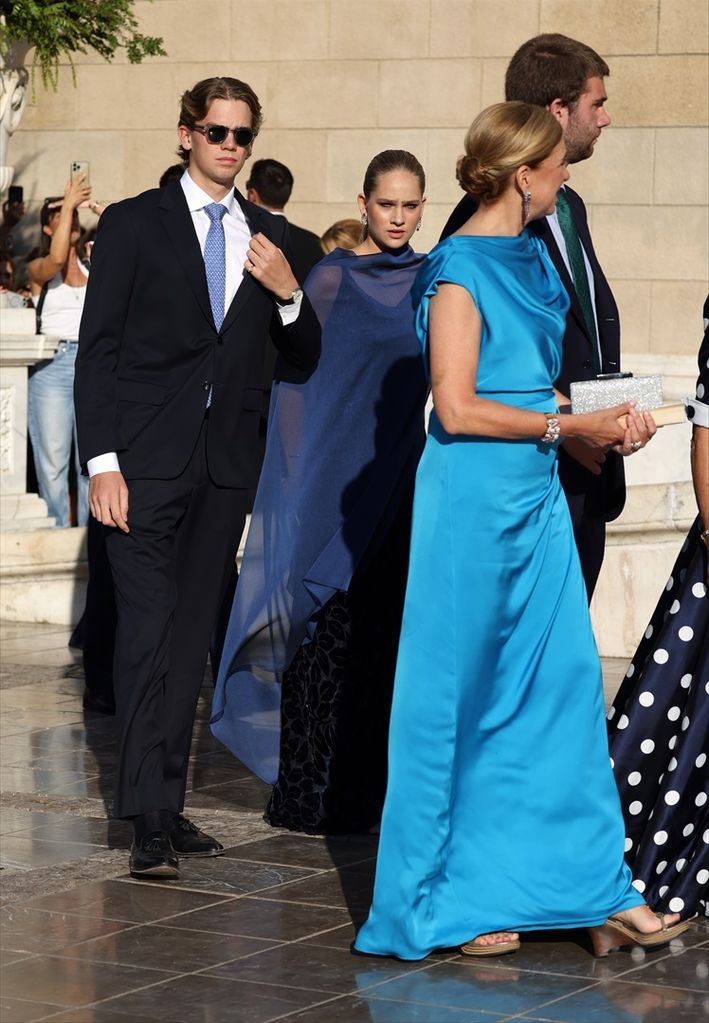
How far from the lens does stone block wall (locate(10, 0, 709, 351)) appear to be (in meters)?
13.4

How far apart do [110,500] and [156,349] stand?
46cm

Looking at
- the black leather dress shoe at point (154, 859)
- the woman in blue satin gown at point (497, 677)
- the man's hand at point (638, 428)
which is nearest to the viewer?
the woman in blue satin gown at point (497, 677)

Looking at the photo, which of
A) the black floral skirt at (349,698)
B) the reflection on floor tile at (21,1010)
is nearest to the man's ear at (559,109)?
the black floral skirt at (349,698)

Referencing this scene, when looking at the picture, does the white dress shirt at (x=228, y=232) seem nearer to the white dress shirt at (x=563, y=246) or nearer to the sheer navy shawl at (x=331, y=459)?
the sheer navy shawl at (x=331, y=459)

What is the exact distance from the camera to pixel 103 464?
5.86 meters

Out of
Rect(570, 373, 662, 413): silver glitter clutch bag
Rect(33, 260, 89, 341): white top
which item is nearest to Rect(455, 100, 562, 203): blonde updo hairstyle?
Rect(570, 373, 662, 413): silver glitter clutch bag

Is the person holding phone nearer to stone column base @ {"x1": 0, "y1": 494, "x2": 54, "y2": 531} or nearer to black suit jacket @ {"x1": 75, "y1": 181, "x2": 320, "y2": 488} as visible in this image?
stone column base @ {"x1": 0, "y1": 494, "x2": 54, "y2": 531}

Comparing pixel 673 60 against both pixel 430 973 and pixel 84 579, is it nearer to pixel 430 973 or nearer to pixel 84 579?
pixel 84 579

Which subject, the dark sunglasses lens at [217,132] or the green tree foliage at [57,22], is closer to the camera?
the dark sunglasses lens at [217,132]

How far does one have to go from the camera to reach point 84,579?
36.0 ft

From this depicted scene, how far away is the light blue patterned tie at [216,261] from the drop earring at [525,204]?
1256mm

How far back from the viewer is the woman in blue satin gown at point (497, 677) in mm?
4992

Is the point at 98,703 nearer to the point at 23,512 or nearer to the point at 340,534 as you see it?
the point at 340,534

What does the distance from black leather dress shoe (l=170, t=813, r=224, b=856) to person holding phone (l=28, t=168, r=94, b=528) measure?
5872mm
